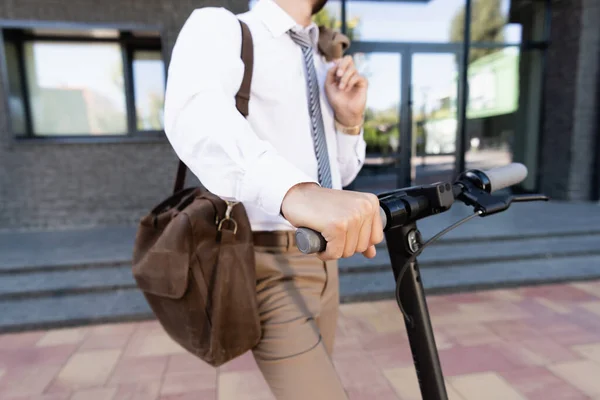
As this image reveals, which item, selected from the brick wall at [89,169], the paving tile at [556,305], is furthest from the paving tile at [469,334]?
the brick wall at [89,169]

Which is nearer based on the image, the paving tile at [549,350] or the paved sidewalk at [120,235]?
the paving tile at [549,350]

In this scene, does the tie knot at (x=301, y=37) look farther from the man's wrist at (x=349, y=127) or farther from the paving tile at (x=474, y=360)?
the paving tile at (x=474, y=360)

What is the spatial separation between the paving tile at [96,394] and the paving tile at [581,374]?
8.44ft

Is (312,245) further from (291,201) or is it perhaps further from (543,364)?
(543,364)

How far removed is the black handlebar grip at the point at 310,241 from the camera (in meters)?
0.54

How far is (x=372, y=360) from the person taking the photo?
8.28 ft

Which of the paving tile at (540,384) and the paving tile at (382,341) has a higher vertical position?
the paving tile at (382,341)

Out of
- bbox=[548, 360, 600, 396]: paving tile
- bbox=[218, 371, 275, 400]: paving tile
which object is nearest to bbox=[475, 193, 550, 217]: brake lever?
bbox=[218, 371, 275, 400]: paving tile

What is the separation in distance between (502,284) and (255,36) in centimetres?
351

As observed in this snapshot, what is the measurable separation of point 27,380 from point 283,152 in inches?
94.2

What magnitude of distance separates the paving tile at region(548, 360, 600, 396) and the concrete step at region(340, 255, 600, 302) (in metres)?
1.20

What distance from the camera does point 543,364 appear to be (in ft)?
8.04

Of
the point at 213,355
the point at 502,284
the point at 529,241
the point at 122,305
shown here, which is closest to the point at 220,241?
the point at 213,355

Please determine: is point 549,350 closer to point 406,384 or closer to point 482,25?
point 406,384
